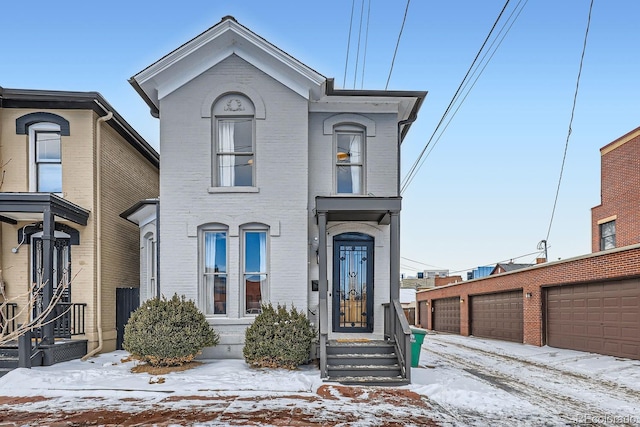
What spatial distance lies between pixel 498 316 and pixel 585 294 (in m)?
6.98

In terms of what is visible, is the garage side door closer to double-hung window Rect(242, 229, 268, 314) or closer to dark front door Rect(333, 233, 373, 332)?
dark front door Rect(333, 233, 373, 332)

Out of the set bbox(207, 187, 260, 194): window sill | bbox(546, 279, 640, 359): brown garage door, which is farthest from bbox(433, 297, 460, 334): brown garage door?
bbox(207, 187, 260, 194): window sill

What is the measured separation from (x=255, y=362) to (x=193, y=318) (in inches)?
64.3

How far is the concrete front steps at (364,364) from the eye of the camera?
904 cm

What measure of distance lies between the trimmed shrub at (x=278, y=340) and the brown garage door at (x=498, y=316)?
1181 cm

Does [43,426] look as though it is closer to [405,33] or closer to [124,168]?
[124,168]

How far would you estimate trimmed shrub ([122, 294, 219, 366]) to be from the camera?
9.76 m

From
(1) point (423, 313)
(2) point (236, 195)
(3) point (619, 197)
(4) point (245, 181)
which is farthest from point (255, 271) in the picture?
(1) point (423, 313)

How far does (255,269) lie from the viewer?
11266 millimetres

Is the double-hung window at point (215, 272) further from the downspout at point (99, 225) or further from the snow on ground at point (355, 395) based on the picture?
the downspout at point (99, 225)

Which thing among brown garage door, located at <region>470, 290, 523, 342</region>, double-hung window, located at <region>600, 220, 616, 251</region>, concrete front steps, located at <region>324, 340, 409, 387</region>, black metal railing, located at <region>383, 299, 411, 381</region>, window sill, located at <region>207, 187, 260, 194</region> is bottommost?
brown garage door, located at <region>470, 290, 523, 342</region>

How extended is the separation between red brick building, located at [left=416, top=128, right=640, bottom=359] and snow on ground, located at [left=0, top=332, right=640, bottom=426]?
2011mm

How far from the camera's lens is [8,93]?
11.9 m

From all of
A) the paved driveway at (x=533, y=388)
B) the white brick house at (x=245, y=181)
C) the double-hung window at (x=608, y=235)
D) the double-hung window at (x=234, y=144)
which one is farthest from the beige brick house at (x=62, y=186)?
the double-hung window at (x=608, y=235)
